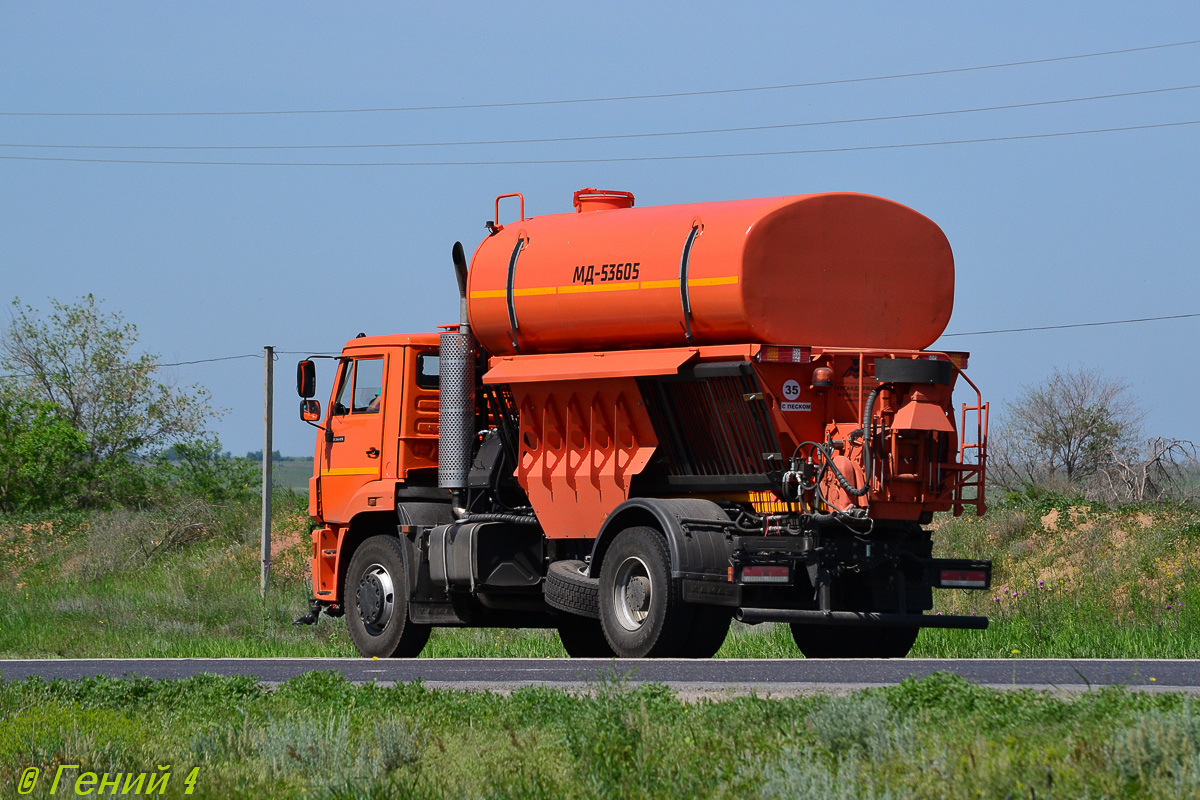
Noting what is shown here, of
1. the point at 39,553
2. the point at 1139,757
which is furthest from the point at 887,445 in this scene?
the point at 39,553

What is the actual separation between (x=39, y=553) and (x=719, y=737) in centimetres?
3237

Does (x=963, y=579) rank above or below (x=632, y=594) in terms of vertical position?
above

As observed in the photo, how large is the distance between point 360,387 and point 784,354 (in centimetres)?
589

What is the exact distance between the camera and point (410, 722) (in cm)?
824

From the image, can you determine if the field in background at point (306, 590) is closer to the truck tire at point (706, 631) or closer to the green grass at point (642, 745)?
the truck tire at point (706, 631)

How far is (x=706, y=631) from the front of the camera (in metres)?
12.9

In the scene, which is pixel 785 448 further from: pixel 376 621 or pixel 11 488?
pixel 11 488

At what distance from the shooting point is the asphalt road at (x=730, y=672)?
930cm

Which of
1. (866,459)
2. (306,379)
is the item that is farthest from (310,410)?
(866,459)

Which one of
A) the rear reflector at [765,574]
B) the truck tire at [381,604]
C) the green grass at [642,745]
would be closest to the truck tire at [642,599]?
the rear reflector at [765,574]

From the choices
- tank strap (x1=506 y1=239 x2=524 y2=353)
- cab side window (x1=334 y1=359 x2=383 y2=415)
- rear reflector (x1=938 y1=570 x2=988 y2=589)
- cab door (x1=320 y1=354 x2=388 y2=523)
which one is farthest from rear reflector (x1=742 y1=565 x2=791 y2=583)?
cab side window (x1=334 y1=359 x2=383 y2=415)

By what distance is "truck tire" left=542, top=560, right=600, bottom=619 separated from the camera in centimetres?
1379

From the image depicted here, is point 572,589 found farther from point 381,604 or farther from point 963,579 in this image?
point 963,579

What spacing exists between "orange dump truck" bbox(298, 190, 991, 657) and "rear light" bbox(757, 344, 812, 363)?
0.08 ft
